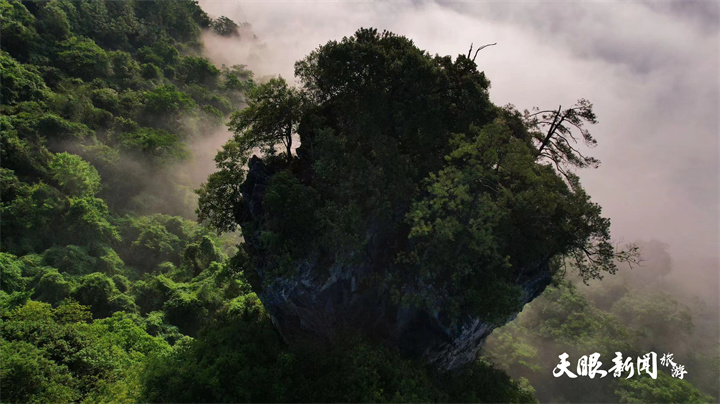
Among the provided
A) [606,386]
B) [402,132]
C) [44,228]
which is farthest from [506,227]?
[606,386]

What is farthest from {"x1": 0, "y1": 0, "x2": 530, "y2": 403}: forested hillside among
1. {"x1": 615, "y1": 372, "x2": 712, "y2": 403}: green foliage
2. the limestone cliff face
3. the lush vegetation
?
the lush vegetation

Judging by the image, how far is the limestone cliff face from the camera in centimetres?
1714

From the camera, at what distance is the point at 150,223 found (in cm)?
4097

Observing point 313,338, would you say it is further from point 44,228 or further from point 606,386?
point 606,386

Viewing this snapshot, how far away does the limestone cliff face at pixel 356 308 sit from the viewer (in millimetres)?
17141

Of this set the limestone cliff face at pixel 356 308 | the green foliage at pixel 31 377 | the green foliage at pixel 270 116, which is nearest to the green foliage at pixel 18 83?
the green foliage at pixel 31 377

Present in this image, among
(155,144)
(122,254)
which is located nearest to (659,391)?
(122,254)

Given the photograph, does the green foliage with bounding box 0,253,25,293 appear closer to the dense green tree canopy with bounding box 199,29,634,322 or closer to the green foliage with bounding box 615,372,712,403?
the dense green tree canopy with bounding box 199,29,634,322

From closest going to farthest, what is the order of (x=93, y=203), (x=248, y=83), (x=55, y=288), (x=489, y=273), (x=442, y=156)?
1. (x=489, y=273)
2. (x=442, y=156)
3. (x=55, y=288)
4. (x=93, y=203)
5. (x=248, y=83)

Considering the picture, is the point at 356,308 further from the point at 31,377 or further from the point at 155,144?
the point at 155,144

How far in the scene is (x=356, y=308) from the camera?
18.4 metres

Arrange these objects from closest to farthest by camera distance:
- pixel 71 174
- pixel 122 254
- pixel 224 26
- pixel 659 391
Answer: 1. pixel 71 174
2. pixel 122 254
3. pixel 659 391
4. pixel 224 26

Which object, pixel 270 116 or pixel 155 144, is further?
pixel 155 144

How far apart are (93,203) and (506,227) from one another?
131 ft
